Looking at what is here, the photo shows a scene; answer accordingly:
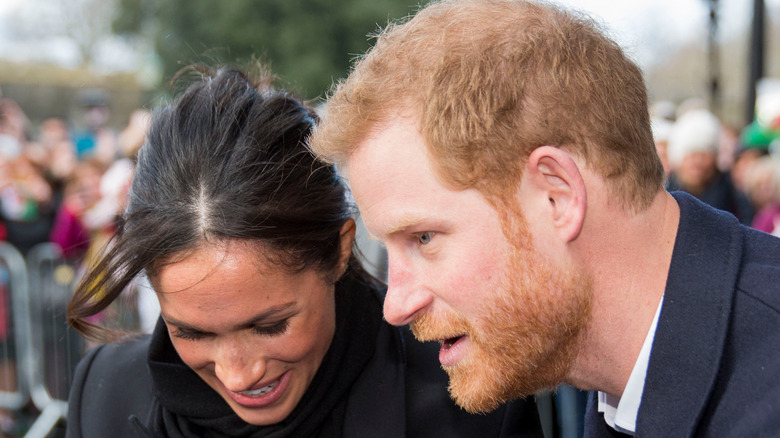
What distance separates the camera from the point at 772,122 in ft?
28.1

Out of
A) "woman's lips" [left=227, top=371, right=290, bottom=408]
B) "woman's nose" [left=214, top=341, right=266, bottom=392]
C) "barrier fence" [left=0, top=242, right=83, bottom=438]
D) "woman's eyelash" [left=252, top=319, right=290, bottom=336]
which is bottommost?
"barrier fence" [left=0, top=242, right=83, bottom=438]

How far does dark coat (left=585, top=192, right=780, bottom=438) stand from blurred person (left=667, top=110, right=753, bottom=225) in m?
5.12

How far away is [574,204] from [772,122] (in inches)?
307

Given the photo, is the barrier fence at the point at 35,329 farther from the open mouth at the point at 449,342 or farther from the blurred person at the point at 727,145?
the blurred person at the point at 727,145

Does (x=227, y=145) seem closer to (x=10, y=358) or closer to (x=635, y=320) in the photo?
(x=635, y=320)

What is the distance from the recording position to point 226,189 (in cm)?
223

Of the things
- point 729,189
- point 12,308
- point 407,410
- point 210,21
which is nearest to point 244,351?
point 407,410

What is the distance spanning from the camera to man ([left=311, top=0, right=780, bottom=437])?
1746 mm

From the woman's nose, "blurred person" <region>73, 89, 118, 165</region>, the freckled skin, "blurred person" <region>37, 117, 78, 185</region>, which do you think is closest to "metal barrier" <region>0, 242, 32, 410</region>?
"blurred person" <region>37, 117, 78, 185</region>

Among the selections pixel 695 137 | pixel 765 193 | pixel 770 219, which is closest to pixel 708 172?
pixel 695 137

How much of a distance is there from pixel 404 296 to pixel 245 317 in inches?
20.2

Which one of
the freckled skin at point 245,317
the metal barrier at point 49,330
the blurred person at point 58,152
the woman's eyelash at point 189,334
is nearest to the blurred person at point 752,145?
the metal barrier at point 49,330

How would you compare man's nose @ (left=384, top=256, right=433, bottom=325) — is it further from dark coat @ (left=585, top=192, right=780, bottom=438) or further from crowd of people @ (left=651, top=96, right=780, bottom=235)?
crowd of people @ (left=651, top=96, right=780, bottom=235)

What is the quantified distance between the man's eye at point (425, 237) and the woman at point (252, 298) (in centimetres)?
50
